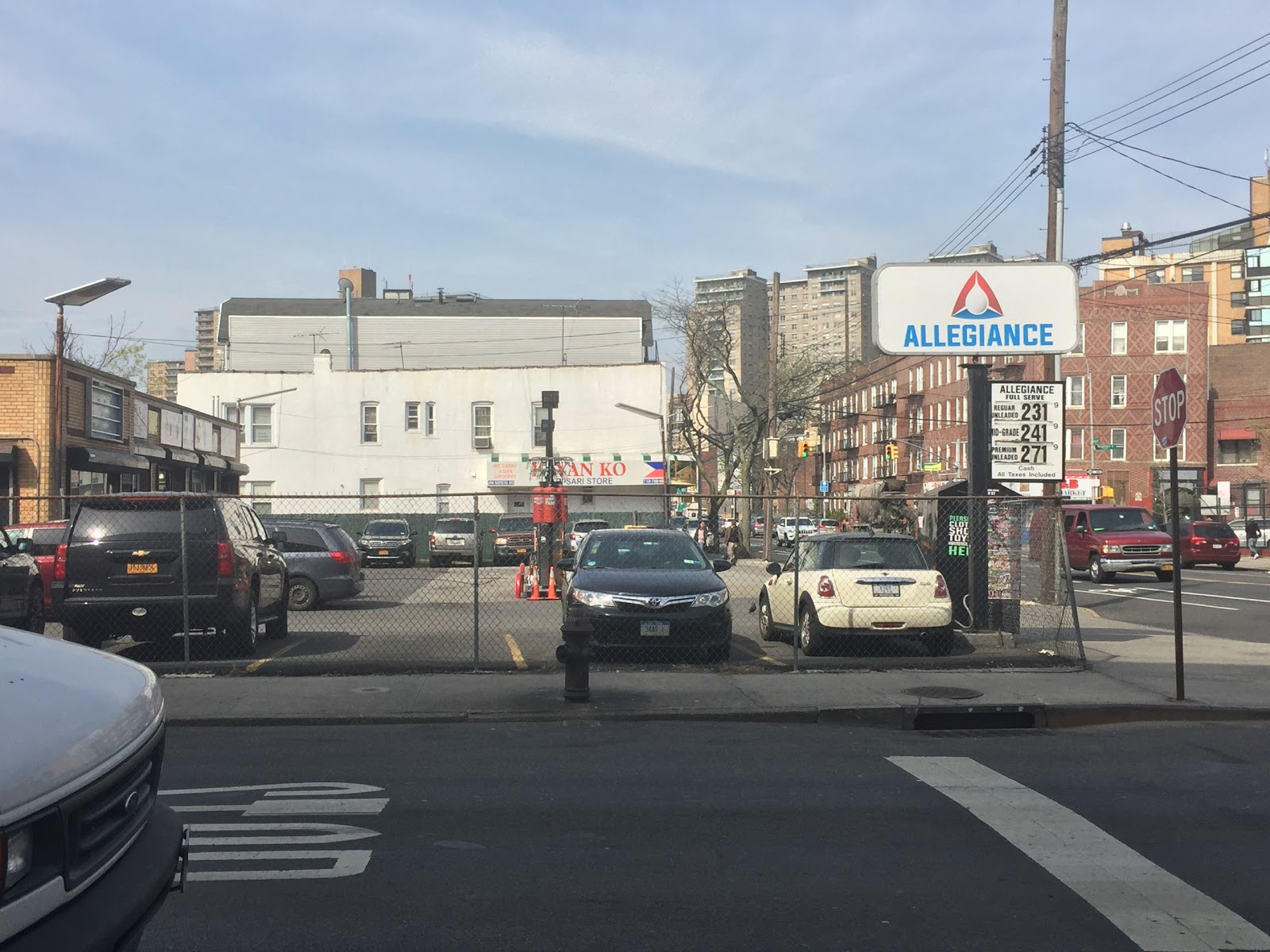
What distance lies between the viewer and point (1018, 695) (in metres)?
11.2

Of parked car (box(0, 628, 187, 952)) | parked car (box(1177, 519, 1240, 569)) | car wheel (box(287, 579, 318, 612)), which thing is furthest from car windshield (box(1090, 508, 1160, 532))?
parked car (box(0, 628, 187, 952))

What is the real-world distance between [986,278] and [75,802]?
16672mm

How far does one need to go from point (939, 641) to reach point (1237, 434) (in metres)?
59.9

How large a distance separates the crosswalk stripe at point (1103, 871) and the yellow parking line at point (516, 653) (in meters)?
5.80

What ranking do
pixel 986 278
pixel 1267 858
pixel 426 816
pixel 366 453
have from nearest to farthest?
pixel 1267 858 < pixel 426 816 < pixel 986 278 < pixel 366 453

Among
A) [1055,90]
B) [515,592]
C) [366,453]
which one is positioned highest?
[1055,90]

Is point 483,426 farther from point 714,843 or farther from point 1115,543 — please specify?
point 714,843

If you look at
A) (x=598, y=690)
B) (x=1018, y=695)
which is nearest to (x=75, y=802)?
(x=598, y=690)

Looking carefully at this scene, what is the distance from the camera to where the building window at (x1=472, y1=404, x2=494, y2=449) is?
52000mm

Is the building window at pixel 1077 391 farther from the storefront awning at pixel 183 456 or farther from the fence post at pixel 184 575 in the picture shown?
the fence post at pixel 184 575

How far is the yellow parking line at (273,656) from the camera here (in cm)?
1284

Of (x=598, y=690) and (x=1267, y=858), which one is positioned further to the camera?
(x=598, y=690)

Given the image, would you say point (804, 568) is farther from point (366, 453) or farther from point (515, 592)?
point (366, 453)

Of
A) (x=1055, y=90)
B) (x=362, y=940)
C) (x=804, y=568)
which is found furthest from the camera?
(x=1055, y=90)
